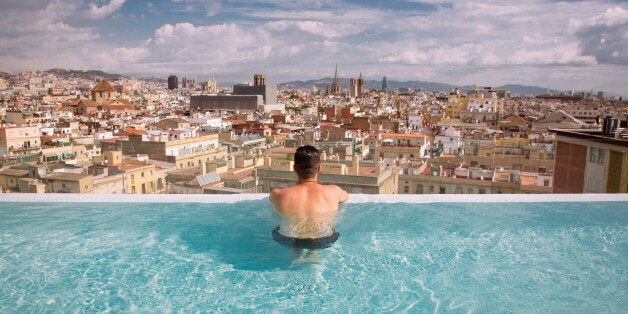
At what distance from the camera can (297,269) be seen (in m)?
4.96

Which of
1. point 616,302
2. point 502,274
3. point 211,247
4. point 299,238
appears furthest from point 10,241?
point 616,302

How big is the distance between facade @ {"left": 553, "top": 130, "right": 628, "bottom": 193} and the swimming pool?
3.37 meters

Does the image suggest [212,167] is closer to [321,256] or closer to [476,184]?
[476,184]

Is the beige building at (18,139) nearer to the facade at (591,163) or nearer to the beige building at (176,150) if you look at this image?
the beige building at (176,150)

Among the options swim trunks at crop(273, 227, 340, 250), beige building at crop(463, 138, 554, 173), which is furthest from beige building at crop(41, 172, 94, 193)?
beige building at crop(463, 138, 554, 173)

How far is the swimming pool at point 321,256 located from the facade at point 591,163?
11.0 ft

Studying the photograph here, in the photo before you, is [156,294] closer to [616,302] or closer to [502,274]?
[502,274]

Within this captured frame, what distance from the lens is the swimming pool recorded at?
446cm

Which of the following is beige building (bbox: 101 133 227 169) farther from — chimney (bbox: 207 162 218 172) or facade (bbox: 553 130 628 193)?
facade (bbox: 553 130 628 193)

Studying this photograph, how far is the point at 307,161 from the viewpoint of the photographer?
5145mm

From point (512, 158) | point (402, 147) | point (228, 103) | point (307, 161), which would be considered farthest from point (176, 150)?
point (228, 103)

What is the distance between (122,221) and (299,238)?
2.73 meters

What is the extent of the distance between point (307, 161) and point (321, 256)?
1.07 m

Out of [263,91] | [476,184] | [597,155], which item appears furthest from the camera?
[263,91]
